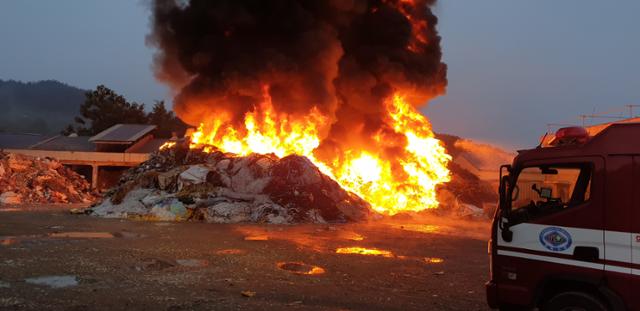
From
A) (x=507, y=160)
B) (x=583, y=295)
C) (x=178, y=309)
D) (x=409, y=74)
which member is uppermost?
(x=409, y=74)

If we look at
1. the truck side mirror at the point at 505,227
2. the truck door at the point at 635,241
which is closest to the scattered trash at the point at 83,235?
the truck side mirror at the point at 505,227

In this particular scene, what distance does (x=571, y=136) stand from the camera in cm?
553

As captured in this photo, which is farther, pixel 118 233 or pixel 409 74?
pixel 409 74

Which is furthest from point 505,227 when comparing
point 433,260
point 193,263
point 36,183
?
point 36,183

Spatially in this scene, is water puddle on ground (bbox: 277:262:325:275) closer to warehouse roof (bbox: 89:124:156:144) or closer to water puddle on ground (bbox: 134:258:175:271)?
water puddle on ground (bbox: 134:258:175:271)

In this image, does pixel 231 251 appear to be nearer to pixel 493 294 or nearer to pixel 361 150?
pixel 493 294

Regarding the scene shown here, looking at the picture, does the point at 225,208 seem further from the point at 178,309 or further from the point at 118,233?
the point at 178,309

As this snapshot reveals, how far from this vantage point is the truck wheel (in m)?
4.91

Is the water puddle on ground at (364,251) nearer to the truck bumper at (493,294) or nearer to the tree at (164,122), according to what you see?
the truck bumper at (493,294)

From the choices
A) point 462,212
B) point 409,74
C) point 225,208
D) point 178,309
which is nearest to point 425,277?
point 178,309

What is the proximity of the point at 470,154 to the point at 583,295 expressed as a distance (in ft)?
133

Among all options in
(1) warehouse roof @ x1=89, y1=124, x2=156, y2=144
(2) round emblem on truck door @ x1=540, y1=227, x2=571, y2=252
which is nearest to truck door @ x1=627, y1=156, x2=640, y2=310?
(2) round emblem on truck door @ x1=540, y1=227, x2=571, y2=252

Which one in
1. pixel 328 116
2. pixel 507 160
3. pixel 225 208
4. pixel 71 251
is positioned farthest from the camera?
pixel 507 160

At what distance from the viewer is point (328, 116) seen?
26.7m
